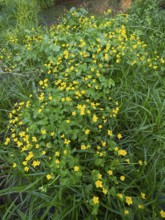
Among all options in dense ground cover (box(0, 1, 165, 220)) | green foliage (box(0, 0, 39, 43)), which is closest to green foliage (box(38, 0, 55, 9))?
green foliage (box(0, 0, 39, 43))

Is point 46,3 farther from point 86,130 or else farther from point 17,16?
point 86,130

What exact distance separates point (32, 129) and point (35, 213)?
0.69 m

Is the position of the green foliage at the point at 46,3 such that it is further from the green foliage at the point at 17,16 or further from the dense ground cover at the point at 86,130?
the dense ground cover at the point at 86,130

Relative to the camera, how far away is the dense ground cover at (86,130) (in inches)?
62.9

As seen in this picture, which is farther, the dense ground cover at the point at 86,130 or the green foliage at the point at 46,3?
the green foliage at the point at 46,3

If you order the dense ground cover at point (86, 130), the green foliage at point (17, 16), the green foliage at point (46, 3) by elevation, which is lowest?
the dense ground cover at point (86, 130)

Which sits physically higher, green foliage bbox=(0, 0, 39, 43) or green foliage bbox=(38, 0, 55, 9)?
green foliage bbox=(38, 0, 55, 9)

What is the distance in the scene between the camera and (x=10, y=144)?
6.68ft

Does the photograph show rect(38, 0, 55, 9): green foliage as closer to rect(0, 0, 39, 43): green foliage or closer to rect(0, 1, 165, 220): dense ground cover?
rect(0, 0, 39, 43): green foliage

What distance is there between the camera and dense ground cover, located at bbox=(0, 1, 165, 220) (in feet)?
5.24

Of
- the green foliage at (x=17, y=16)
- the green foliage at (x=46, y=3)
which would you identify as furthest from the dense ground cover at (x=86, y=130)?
the green foliage at (x=46, y=3)

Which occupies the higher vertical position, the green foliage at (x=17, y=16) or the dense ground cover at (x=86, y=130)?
the green foliage at (x=17, y=16)

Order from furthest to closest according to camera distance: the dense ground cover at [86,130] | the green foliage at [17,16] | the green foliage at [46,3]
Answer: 1. the green foliage at [46,3]
2. the green foliage at [17,16]
3. the dense ground cover at [86,130]

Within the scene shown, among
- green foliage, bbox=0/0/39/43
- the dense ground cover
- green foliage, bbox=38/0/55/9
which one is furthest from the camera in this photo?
green foliage, bbox=38/0/55/9
